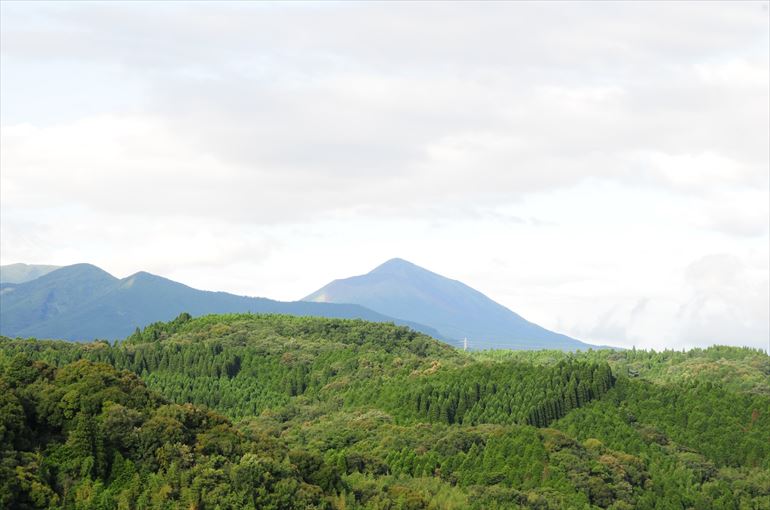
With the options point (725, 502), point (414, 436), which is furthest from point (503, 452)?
point (725, 502)

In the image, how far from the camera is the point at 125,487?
91250 millimetres

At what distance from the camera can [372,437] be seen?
142000mm

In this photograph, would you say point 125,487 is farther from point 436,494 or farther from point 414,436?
point 414,436

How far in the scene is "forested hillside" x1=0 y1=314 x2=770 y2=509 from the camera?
92250 millimetres

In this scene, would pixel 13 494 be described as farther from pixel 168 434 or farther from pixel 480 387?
pixel 480 387

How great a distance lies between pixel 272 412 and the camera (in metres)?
175

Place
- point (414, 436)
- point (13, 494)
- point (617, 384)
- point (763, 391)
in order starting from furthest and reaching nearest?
point (763, 391) < point (617, 384) < point (414, 436) < point (13, 494)

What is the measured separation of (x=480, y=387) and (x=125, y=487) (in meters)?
84.2

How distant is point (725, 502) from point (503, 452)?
74.2ft

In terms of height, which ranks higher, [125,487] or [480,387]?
[480,387]

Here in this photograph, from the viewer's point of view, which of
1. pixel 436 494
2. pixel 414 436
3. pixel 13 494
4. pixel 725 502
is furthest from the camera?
pixel 414 436

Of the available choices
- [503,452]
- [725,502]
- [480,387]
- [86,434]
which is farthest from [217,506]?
[480,387]

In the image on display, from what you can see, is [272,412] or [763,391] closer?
[272,412]

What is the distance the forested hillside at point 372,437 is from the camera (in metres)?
92.2
